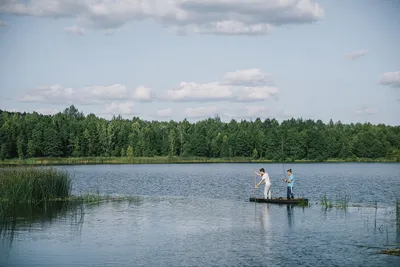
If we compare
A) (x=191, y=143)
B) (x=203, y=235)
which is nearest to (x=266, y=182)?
(x=203, y=235)

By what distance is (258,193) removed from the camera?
48250mm

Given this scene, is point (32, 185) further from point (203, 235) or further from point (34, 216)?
point (203, 235)

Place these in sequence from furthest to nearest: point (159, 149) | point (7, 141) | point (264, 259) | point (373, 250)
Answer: point (159, 149) < point (7, 141) < point (373, 250) < point (264, 259)

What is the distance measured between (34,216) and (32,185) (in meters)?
4.21

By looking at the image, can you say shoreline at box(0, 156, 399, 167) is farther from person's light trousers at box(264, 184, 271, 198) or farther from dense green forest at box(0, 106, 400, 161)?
person's light trousers at box(264, 184, 271, 198)

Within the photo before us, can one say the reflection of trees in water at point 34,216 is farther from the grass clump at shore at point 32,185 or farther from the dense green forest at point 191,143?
the dense green forest at point 191,143

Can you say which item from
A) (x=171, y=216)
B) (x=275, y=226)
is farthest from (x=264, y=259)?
(x=171, y=216)

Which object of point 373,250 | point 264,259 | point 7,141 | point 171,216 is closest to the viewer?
point 264,259

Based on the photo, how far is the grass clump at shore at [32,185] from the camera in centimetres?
3219

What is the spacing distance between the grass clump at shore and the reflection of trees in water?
0.52 m

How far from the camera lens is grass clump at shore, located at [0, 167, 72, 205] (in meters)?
32.2

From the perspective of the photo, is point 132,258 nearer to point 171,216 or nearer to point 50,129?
point 171,216

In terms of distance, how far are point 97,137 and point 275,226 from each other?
414ft

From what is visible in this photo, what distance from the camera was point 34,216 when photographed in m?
30.4
